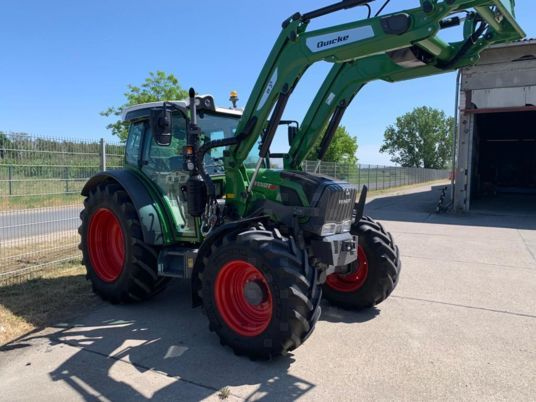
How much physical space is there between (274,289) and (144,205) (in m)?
2.05

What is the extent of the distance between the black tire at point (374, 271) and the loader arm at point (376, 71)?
107 centimetres

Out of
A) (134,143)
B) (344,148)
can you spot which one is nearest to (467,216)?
(134,143)

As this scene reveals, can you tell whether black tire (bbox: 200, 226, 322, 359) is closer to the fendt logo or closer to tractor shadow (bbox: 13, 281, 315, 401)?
tractor shadow (bbox: 13, 281, 315, 401)

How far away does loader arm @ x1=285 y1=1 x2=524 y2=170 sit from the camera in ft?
12.4

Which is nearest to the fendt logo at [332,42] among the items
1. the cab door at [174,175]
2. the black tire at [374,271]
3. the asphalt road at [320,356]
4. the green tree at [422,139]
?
the cab door at [174,175]

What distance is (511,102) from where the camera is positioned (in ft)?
47.1

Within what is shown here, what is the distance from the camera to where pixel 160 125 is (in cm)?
420

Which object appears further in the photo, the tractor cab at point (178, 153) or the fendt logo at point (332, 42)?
the tractor cab at point (178, 153)

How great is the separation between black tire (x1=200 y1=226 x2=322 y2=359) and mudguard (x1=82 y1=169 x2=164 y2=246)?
1.15 meters

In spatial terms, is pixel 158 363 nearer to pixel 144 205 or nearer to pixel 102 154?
pixel 144 205

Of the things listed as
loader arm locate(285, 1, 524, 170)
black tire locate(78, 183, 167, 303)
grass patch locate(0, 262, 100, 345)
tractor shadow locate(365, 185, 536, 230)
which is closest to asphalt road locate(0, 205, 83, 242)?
grass patch locate(0, 262, 100, 345)

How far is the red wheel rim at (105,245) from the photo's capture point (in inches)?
212

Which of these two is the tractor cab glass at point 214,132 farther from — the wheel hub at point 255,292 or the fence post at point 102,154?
the fence post at point 102,154

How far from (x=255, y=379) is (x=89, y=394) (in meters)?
1.23
